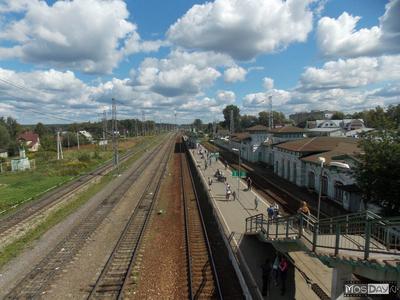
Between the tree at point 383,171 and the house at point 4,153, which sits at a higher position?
the tree at point 383,171

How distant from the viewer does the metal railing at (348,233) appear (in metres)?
8.36

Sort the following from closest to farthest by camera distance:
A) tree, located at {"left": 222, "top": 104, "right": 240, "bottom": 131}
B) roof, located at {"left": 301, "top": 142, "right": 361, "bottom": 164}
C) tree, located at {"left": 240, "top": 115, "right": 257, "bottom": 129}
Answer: roof, located at {"left": 301, "top": 142, "right": 361, "bottom": 164}
tree, located at {"left": 222, "top": 104, "right": 240, "bottom": 131}
tree, located at {"left": 240, "top": 115, "right": 257, "bottom": 129}

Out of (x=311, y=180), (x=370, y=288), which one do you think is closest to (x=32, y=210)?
(x=370, y=288)

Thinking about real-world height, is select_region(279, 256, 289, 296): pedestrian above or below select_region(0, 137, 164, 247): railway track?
above

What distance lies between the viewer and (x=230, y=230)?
709 inches

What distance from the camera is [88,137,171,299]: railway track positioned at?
12383mm

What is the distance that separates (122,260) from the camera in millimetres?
15273

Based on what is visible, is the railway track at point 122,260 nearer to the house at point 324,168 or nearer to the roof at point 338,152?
the house at point 324,168

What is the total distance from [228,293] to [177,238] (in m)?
6.79

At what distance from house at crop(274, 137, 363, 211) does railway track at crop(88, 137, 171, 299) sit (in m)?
11.5

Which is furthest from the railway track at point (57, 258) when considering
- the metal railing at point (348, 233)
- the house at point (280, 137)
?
the house at point (280, 137)

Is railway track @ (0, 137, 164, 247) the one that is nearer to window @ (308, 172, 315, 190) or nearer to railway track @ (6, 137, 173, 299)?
railway track @ (6, 137, 173, 299)

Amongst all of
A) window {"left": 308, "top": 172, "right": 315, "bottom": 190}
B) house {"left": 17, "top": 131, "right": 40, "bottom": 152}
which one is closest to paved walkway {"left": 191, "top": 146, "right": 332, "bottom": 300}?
window {"left": 308, "top": 172, "right": 315, "bottom": 190}

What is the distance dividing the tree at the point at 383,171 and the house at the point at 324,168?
16.9ft
